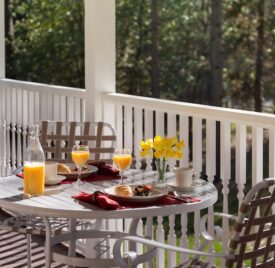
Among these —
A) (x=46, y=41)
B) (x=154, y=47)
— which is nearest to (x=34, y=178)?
(x=154, y=47)

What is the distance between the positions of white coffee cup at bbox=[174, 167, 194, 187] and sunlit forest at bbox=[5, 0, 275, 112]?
36.1ft

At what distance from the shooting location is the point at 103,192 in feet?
11.3

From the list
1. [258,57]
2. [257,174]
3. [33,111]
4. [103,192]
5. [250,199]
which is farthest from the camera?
[258,57]

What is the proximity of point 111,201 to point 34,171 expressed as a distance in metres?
0.39

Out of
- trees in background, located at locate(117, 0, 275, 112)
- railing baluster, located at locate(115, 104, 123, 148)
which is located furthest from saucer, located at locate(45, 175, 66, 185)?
trees in background, located at locate(117, 0, 275, 112)

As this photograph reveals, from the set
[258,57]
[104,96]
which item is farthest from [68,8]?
[104,96]

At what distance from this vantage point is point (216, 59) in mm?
13922

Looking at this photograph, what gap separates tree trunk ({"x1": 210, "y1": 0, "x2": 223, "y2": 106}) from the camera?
13.6m

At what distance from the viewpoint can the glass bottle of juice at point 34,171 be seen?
3.48 meters

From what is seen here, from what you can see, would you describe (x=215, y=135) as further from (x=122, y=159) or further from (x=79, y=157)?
(x=79, y=157)

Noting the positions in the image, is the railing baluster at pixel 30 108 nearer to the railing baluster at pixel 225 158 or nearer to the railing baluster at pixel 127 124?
the railing baluster at pixel 127 124

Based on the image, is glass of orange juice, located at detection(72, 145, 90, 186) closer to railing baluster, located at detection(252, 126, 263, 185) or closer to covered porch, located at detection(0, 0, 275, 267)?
covered porch, located at detection(0, 0, 275, 267)

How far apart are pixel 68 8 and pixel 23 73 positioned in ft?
4.89

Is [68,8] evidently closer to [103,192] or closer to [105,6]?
[105,6]
